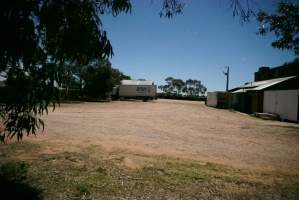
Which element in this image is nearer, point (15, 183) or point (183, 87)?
point (15, 183)

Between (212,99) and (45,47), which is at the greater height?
(45,47)

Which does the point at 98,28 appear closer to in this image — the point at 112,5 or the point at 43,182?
the point at 112,5

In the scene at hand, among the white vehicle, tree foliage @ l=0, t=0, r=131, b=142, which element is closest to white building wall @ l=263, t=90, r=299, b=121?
tree foliage @ l=0, t=0, r=131, b=142

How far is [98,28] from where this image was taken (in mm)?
4059

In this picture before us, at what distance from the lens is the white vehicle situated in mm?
54594

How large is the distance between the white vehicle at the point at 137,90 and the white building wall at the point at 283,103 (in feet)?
99.0

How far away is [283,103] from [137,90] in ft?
116

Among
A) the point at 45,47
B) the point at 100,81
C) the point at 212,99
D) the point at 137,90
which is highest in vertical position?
the point at 100,81

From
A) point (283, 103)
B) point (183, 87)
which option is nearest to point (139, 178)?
point (283, 103)

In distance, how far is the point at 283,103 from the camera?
75.9ft

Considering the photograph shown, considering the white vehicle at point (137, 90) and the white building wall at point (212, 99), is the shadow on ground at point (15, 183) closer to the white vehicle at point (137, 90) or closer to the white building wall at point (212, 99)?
the white building wall at point (212, 99)

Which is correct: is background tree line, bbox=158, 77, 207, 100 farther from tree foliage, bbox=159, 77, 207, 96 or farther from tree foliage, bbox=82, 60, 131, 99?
tree foliage, bbox=82, 60, 131, 99

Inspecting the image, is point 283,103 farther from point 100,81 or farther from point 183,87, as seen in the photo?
point 183,87

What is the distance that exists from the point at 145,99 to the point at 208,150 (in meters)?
46.2
